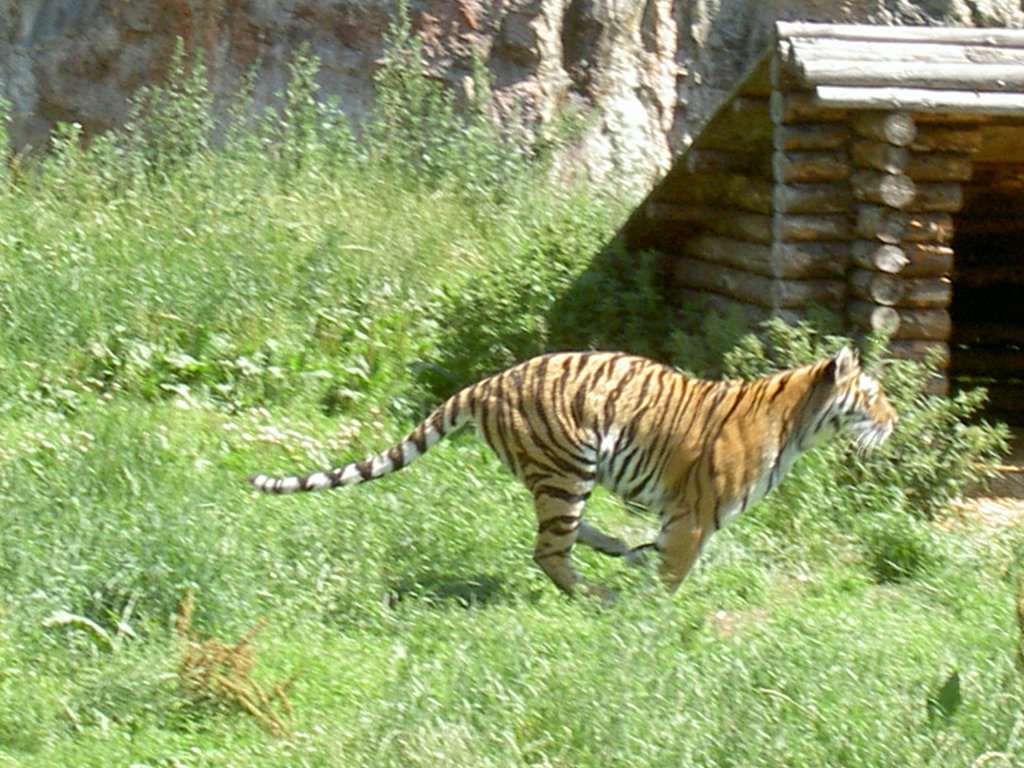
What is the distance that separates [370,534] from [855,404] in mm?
2113

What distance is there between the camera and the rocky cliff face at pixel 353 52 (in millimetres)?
14289

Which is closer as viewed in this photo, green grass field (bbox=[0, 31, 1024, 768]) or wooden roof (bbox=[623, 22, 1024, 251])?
green grass field (bbox=[0, 31, 1024, 768])

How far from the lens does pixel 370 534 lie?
7105 mm

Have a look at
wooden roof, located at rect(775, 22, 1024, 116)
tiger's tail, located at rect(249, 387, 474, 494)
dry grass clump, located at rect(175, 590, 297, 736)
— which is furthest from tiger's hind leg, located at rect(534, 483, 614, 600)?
wooden roof, located at rect(775, 22, 1024, 116)

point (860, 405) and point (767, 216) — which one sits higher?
point (767, 216)

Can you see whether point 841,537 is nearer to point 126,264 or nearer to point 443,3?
point 126,264

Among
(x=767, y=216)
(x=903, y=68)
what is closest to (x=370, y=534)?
(x=903, y=68)

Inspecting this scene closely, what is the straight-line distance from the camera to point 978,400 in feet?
28.2

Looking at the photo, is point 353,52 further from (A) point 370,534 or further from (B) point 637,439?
(A) point 370,534

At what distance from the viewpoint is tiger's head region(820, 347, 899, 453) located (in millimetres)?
7359

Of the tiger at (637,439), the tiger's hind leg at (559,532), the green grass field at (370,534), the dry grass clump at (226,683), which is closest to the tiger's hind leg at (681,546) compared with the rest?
the tiger at (637,439)

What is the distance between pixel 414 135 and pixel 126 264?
340 centimetres

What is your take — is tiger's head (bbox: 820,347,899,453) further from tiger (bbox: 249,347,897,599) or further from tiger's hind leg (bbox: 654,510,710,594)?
tiger's hind leg (bbox: 654,510,710,594)

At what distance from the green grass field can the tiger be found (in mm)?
235
